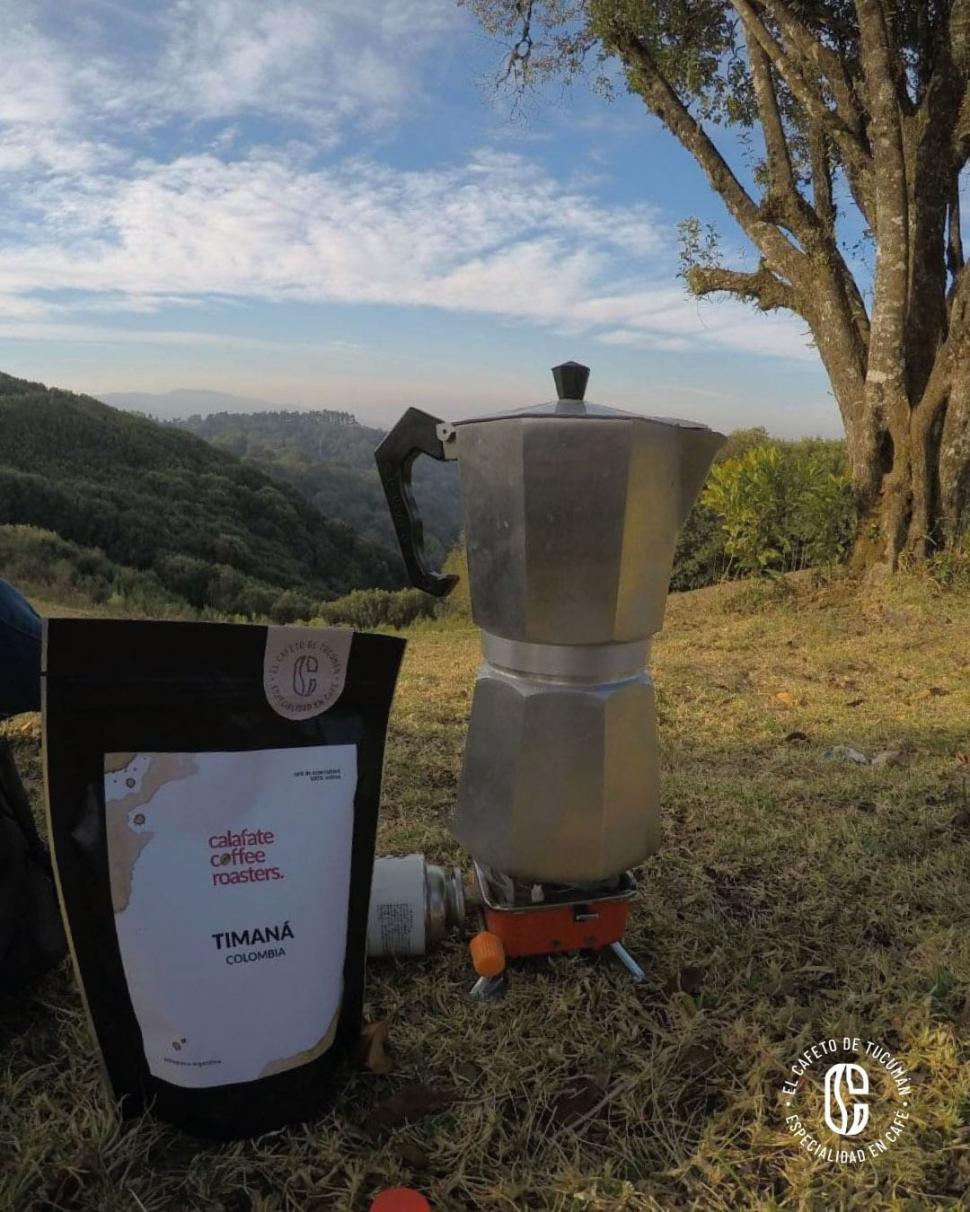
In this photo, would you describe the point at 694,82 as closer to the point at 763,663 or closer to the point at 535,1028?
the point at 763,663

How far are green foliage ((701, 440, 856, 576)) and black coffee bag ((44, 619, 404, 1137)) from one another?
612 centimetres

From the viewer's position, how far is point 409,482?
1.66m

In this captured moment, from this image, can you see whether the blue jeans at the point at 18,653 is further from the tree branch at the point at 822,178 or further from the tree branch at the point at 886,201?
the tree branch at the point at 822,178

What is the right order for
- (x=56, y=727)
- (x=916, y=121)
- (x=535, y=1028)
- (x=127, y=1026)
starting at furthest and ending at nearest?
(x=916, y=121), (x=535, y=1028), (x=127, y=1026), (x=56, y=727)

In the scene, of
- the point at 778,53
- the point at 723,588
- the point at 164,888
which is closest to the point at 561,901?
the point at 164,888

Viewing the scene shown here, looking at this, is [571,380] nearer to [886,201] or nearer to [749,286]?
[886,201]

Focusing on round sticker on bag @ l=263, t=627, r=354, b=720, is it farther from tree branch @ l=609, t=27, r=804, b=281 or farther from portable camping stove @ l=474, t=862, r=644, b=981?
tree branch @ l=609, t=27, r=804, b=281

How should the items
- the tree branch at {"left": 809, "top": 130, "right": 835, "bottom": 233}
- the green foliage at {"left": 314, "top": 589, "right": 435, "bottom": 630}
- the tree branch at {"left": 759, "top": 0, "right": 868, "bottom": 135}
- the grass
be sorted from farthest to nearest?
the green foliage at {"left": 314, "top": 589, "right": 435, "bottom": 630} → the tree branch at {"left": 809, "top": 130, "right": 835, "bottom": 233} → the tree branch at {"left": 759, "top": 0, "right": 868, "bottom": 135} → the grass

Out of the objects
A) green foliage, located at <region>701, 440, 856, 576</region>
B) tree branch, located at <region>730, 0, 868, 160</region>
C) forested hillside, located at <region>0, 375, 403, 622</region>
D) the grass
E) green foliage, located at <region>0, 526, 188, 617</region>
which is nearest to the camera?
→ the grass

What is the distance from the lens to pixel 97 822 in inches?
45.4

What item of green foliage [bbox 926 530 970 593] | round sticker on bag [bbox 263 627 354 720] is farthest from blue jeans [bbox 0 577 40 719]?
green foliage [bbox 926 530 970 593]

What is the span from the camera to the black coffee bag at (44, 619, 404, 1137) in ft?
3.74

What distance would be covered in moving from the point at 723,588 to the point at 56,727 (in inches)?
291
